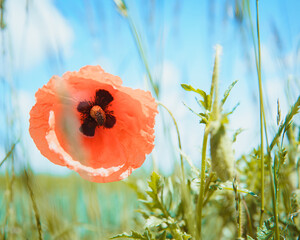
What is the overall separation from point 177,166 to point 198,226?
0.13m

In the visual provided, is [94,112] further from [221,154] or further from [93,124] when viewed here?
[221,154]

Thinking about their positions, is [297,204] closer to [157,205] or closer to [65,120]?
[157,205]

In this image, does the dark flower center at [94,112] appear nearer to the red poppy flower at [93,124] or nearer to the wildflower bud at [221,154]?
the red poppy flower at [93,124]

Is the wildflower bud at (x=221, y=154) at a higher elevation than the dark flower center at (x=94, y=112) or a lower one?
lower

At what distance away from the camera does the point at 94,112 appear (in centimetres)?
70

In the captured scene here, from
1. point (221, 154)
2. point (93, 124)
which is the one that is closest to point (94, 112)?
point (93, 124)

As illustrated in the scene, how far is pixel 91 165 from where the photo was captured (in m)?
0.59

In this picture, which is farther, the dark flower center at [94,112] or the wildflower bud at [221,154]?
the dark flower center at [94,112]

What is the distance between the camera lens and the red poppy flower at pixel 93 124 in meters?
0.56

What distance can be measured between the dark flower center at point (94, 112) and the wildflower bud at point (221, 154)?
0.84 feet

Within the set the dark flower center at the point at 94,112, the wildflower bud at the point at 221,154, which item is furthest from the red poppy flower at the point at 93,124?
the wildflower bud at the point at 221,154

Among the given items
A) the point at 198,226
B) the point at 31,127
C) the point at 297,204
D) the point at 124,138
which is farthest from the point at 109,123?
the point at 297,204

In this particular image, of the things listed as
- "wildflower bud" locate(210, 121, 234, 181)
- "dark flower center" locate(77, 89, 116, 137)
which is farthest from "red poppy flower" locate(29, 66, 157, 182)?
"wildflower bud" locate(210, 121, 234, 181)

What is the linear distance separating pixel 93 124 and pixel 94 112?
4 centimetres
